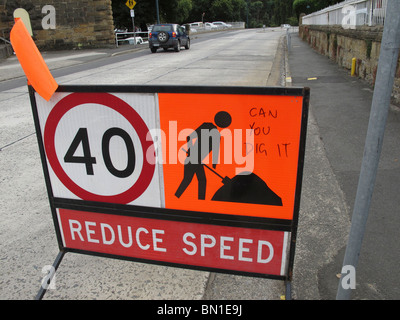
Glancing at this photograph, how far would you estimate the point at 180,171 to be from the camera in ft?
7.21

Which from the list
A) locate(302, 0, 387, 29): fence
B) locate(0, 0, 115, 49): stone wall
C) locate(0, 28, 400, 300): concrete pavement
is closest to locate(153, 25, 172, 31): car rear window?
locate(0, 0, 115, 49): stone wall

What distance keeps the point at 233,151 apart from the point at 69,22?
95.7 feet

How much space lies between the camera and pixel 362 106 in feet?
26.1

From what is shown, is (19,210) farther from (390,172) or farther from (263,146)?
(390,172)

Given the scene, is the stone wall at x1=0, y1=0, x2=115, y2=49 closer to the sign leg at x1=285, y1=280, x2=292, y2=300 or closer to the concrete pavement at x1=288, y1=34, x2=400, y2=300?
the concrete pavement at x1=288, y1=34, x2=400, y2=300

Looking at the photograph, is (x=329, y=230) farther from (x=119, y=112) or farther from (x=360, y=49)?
(x=360, y=49)

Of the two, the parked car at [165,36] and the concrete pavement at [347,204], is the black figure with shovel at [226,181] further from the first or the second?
the parked car at [165,36]

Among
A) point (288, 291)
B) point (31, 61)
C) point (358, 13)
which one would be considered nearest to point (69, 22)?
point (358, 13)

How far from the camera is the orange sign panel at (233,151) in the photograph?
1.98 m

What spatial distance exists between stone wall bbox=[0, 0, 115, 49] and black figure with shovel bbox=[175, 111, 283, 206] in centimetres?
2830

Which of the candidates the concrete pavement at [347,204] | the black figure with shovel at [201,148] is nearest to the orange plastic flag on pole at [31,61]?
the black figure with shovel at [201,148]

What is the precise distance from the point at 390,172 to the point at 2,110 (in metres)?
8.46

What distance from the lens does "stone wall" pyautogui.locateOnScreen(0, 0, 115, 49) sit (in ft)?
87.9
